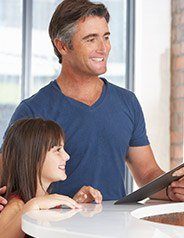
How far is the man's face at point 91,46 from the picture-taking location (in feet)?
7.88

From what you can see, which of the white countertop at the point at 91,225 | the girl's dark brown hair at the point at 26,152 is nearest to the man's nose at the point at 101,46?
the girl's dark brown hair at the point at 26,152

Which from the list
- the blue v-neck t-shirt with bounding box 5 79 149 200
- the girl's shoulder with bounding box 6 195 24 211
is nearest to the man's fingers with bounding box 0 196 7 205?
the girl's shoulder with bounding box 6 195 24 211

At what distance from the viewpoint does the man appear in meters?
2.38

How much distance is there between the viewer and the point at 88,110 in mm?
2420

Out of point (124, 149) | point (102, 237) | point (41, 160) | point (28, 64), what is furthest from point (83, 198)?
point (28, 64)

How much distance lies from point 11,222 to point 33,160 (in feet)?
1.25

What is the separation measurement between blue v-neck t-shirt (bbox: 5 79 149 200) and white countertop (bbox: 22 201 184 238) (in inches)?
22.7

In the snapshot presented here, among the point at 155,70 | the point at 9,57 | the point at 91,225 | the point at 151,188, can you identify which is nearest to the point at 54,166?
the point at 151,188

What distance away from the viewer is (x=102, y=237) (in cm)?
133

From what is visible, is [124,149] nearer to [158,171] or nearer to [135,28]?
[158,171]

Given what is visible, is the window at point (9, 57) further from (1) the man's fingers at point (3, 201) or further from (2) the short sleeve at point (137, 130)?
(1) the man's fingers at point (3, 201)

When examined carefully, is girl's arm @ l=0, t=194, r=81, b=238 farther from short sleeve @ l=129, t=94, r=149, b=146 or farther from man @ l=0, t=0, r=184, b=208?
short sleeve @ l=129, t=94, r=149, b=146

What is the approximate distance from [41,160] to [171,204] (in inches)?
17.0

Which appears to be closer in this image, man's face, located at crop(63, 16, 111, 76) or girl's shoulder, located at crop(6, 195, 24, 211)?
girl's shoulder, located at crop(6, 195, 24, 211)
